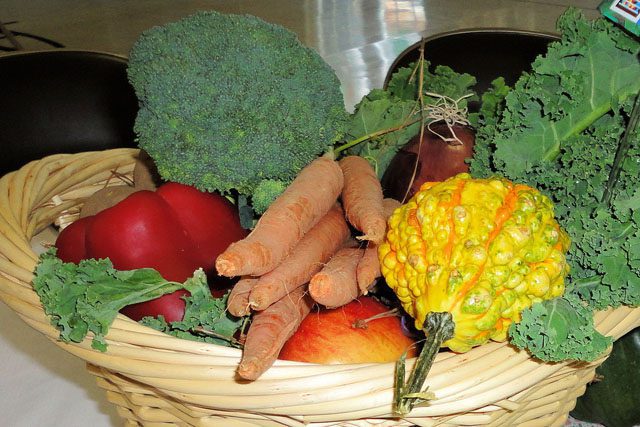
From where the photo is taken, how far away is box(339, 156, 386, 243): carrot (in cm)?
82

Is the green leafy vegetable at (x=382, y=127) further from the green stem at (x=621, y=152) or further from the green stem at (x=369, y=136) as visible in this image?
the green stem at (x=621, y=152)

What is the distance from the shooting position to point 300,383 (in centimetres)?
65

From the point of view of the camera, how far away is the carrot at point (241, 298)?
2.58 feet

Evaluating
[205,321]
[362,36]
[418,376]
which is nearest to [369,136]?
[205,321]

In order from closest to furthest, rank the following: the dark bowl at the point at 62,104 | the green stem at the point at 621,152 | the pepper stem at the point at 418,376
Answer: the pepper stem at the point at 418,376 → the green stem at the point at 621,152 → the dark bowl at the point at 62,104

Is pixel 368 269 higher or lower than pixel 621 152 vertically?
lower

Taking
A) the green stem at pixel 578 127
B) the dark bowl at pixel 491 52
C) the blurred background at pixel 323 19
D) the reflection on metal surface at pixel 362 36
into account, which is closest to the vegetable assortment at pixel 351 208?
the green stem at pixel 578 127

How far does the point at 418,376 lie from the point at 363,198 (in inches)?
12.8

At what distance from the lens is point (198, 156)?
2.93 feet

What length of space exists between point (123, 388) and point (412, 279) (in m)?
0.36

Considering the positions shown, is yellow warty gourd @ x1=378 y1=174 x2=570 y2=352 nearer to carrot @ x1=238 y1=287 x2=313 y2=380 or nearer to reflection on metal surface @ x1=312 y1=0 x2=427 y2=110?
carrot @ x1=238 y1=287 x2=313 y2=380

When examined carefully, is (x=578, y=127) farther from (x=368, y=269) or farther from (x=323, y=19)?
(x=323, y=19)

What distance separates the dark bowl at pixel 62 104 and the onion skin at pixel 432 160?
2.33 feet

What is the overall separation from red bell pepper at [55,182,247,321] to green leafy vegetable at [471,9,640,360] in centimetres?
37
